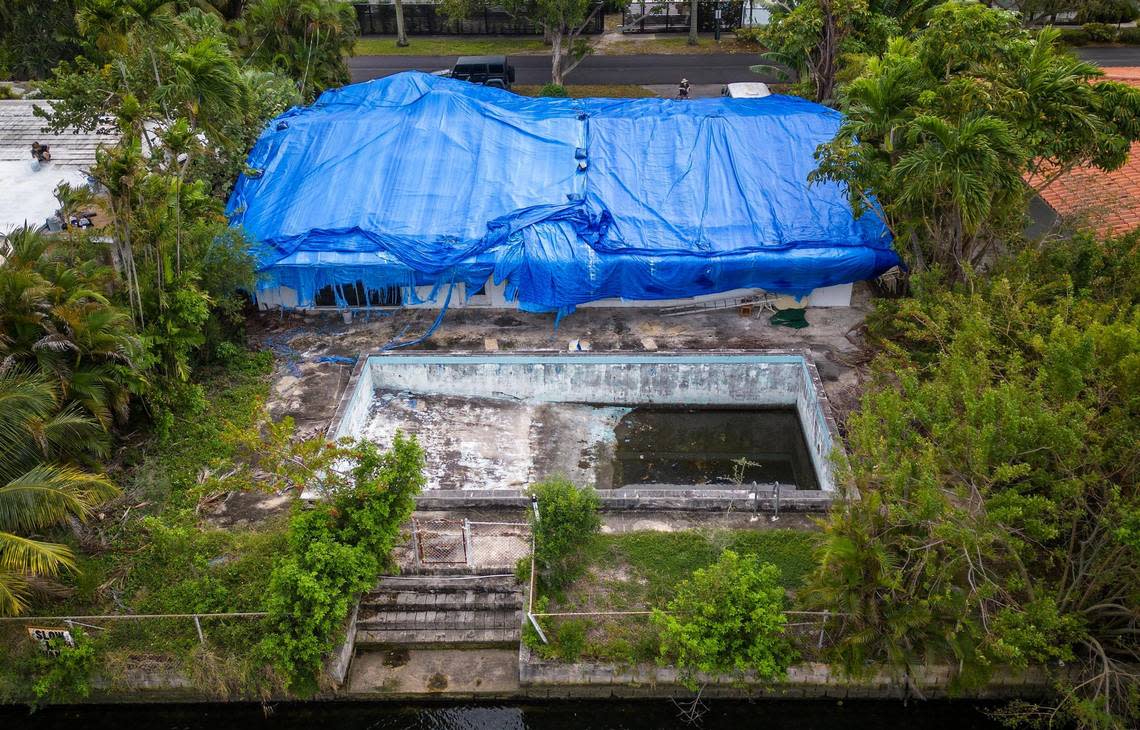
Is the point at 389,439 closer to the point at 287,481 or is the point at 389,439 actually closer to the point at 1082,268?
the point at 287,481

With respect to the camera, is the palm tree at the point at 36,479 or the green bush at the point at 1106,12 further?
the green bush at the point at 1106,12

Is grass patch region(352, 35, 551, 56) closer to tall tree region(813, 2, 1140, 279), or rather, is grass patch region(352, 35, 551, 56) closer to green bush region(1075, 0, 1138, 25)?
green bush region(1075, 0, 1138, 25)

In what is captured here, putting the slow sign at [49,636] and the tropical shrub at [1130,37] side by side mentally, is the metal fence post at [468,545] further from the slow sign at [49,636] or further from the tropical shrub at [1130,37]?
the tropical shrub at [1130,37]

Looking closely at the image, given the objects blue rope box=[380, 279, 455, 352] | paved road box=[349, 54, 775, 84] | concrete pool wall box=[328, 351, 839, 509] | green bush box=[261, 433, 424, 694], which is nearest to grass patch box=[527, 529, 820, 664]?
green bush box=[261, 433, 424, 694]

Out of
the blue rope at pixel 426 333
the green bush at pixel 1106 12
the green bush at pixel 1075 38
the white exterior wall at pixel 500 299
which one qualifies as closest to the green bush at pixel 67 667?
the blue rope at pixel 426 333

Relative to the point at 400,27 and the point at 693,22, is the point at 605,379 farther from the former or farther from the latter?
the point at 400,27

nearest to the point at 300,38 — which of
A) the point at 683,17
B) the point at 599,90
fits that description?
the point at 599,90
